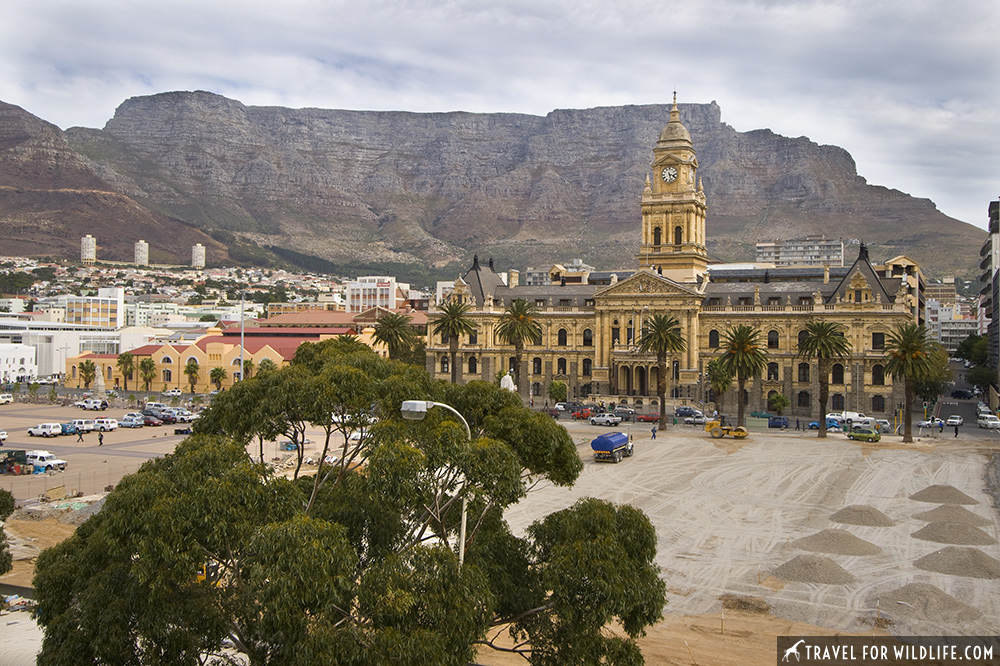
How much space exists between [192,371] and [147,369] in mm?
7598

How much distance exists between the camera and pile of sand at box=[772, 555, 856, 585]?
33.1 metres

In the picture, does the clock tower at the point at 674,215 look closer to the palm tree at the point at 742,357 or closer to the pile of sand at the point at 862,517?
the palm tree at the point at 742,357

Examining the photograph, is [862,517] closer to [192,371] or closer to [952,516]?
[952,516]

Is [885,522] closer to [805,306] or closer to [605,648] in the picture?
[605,648]

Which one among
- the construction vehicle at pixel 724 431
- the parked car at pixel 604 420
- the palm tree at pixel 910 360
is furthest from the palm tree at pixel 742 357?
the parked car at pixel 604 420

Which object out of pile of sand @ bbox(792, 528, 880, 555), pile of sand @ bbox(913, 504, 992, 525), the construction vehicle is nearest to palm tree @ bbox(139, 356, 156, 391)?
the construction vehicle

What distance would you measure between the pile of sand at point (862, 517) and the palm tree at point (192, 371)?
8500 cm

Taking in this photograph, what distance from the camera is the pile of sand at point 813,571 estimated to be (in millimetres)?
33094

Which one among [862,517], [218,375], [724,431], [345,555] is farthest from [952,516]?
[218,375]

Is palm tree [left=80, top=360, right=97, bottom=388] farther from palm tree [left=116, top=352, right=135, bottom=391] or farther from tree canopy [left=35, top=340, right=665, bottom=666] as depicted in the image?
tree canopy [left=35, top=340, right=665, bottom=666]

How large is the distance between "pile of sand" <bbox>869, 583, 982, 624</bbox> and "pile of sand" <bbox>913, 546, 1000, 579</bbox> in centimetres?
297

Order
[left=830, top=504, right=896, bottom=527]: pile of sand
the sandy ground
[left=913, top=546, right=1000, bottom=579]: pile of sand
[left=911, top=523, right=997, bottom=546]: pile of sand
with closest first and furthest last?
the sandy ground
[left=913, top=546, right=1000, bottom=579]: pile of sand
[left=911, top=523, right=997, bottom=546]: pile of sand
[left=830, top=504, right=896, bottom=527]: pile of sand

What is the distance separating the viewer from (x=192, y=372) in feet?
351

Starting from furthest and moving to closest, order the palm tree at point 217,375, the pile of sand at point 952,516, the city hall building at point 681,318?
the palm tree at point 217,375 → the city hall building at point 681,318 → the pile of sand at point 952,516
